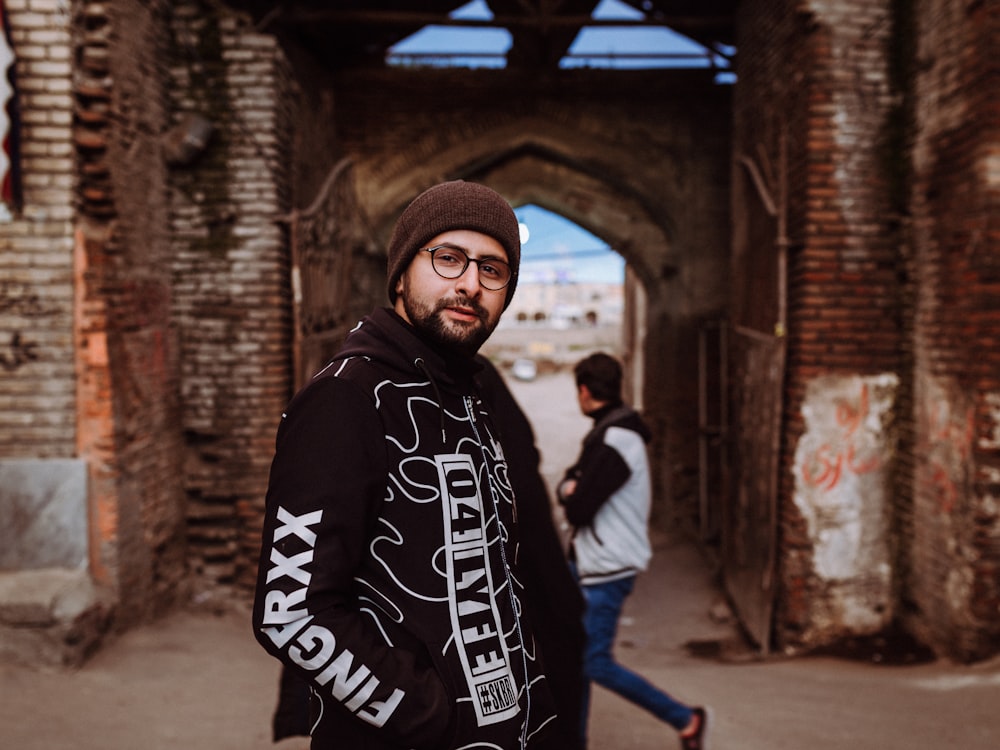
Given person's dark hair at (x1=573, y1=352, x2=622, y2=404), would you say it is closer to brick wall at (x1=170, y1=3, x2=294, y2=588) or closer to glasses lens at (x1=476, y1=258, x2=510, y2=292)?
glasses lens at (x1=476, y1=258, x2=510, y2=292)

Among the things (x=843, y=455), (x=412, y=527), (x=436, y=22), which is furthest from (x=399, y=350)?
(x=436, y=22)

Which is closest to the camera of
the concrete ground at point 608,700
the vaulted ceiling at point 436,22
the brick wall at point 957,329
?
the concrete ground at point 608,700

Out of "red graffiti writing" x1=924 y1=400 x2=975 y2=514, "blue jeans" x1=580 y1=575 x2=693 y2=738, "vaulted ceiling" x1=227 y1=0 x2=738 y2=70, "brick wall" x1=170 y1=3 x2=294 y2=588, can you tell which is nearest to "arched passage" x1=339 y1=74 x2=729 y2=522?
"vaulted ceiling" x1=227 y1=0 x2=738 y2=70

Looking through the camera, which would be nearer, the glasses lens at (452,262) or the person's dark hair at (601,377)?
the glasses lens at (452,262)

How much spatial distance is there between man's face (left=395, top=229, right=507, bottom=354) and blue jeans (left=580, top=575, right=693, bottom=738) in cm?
199

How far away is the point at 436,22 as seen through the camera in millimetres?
5953

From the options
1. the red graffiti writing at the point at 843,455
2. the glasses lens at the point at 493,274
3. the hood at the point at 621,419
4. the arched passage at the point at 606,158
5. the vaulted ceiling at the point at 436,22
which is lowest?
the red graffiti writing at the point at 843,455

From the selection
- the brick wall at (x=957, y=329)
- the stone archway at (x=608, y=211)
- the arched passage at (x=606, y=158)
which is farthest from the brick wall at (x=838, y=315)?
the stone archway at (x=608, y=211)

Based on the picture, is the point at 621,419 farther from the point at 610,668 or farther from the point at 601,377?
the point at 610,668

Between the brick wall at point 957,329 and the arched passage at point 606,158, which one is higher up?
the arched passage at point 606,158

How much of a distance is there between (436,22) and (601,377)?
3.99m

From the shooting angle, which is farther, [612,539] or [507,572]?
[612,539]

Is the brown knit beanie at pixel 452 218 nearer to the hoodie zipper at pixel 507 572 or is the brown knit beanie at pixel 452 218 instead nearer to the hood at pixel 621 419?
the hoodie zipper at pixel 507 572

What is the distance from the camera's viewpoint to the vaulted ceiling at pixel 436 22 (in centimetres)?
550
